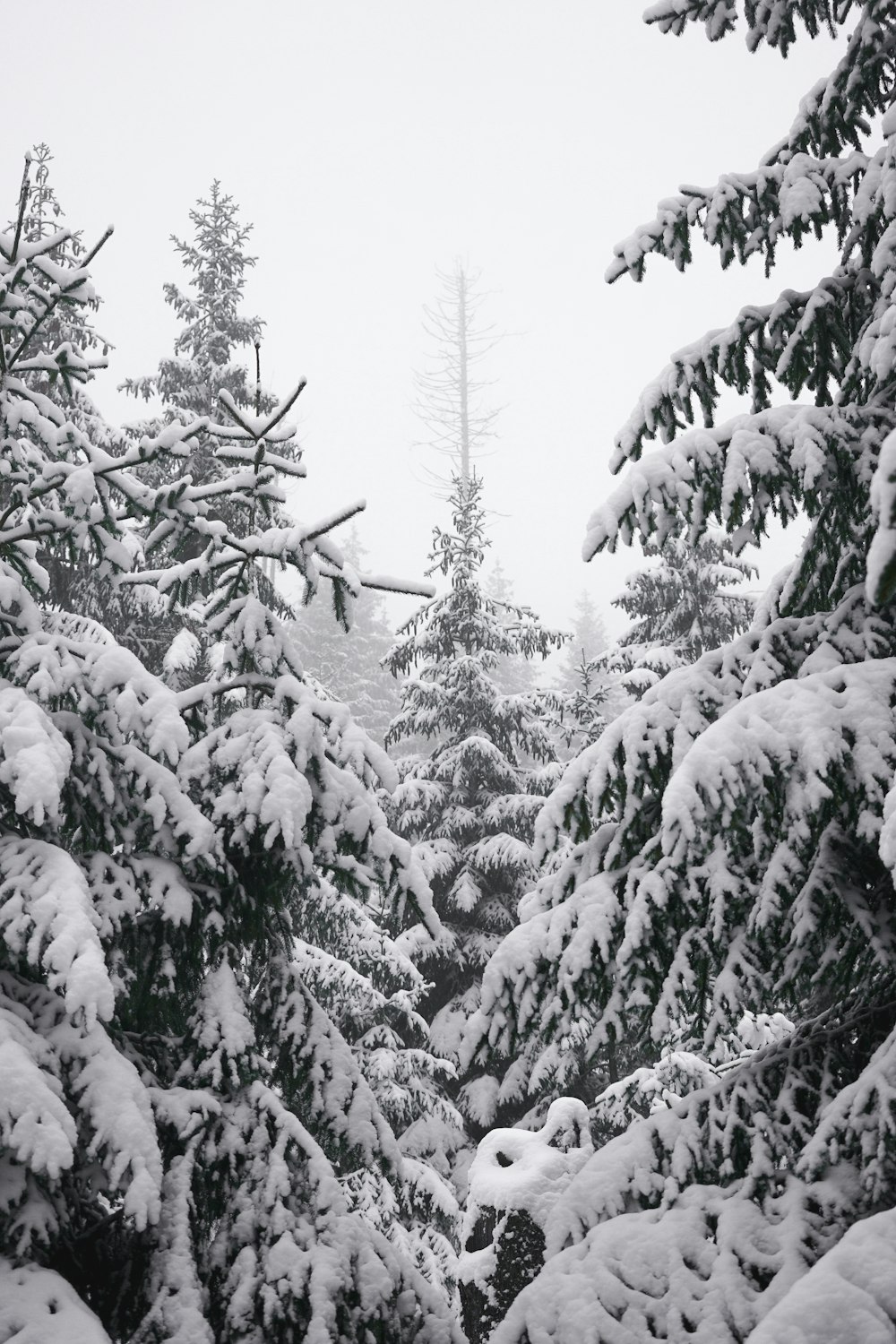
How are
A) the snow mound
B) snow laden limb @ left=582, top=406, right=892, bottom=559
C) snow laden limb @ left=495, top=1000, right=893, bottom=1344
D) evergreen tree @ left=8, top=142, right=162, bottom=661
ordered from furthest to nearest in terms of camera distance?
evergreen tree @ left=8, top=142, right=162, bottom=661
snow laden limb @ left=582, top=406, right=892, bottom=559
snow laden limb @ left=495, top=1000, right=893, bottom=1344
the snow mound

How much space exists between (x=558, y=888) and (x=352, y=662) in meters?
36.1

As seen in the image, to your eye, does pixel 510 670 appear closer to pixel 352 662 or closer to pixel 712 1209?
pixel 352 662

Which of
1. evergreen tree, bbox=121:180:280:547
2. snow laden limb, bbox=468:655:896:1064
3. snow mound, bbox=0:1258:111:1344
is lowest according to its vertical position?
snow mound, bbox=0:1258:111:1344

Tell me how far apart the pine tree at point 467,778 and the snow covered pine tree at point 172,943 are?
31.6 feet

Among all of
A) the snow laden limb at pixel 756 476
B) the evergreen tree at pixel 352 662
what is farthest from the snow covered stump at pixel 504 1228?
the evergreen tree at pixel 352 662

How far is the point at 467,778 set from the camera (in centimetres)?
1490

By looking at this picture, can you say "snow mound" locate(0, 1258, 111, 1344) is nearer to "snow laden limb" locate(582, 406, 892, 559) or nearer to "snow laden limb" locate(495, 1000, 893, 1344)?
"snow laden limb" locate(495, 1000, 893, 1344)

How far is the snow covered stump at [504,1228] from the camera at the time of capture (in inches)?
235

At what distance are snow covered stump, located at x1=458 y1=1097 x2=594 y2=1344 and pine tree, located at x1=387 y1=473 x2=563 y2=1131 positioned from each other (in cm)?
633

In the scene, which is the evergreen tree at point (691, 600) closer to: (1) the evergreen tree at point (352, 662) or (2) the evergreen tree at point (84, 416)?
(2) the evergreen tree at point (84, 416)

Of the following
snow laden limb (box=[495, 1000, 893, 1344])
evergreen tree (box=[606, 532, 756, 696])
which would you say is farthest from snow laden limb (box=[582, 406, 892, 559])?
evergreen tree (box=[606, 532, 756, 696])

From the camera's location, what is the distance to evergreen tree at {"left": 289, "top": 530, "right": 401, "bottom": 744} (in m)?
36.6

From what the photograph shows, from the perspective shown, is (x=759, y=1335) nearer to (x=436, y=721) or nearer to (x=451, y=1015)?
(x=451, y=1015)

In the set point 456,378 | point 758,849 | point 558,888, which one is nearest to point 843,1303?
point 758,849
